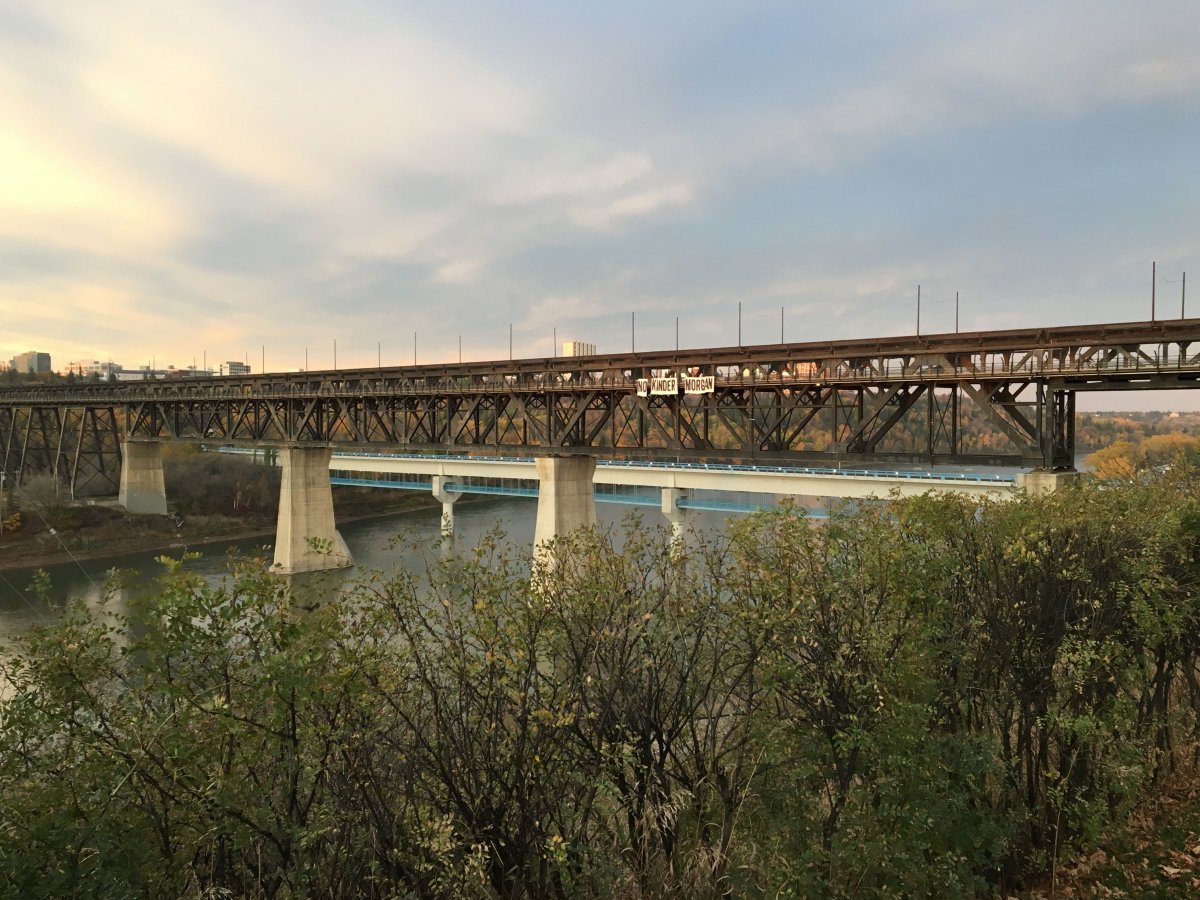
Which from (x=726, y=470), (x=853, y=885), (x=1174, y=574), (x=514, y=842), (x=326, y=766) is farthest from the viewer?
(x=726, y=470)

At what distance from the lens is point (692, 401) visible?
93.0 feet

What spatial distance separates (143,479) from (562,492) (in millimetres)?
48122

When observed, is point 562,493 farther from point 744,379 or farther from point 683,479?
point 683,479

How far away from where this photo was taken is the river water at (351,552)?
3366cm

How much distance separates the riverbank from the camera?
47125 mm

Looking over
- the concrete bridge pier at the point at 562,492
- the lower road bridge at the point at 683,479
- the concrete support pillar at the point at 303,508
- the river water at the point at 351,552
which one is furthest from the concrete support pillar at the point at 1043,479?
the concrete support pillar at the point at 303,508

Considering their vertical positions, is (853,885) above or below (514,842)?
below

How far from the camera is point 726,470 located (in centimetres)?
4584

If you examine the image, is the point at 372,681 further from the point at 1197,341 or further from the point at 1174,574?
the point at 1197,341

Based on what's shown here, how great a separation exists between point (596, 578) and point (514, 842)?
3477 mm

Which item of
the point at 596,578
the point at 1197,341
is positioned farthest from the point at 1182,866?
the point at 1197,341

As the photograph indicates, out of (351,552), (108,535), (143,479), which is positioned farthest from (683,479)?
(143,479)

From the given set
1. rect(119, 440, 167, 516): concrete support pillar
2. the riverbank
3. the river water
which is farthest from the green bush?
rect(119, 440, 167, 516): concrete support pillar

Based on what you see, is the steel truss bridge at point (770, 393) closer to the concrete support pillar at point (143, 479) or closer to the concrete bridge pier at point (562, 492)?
the concrete bridge pier at point (562, 492)
